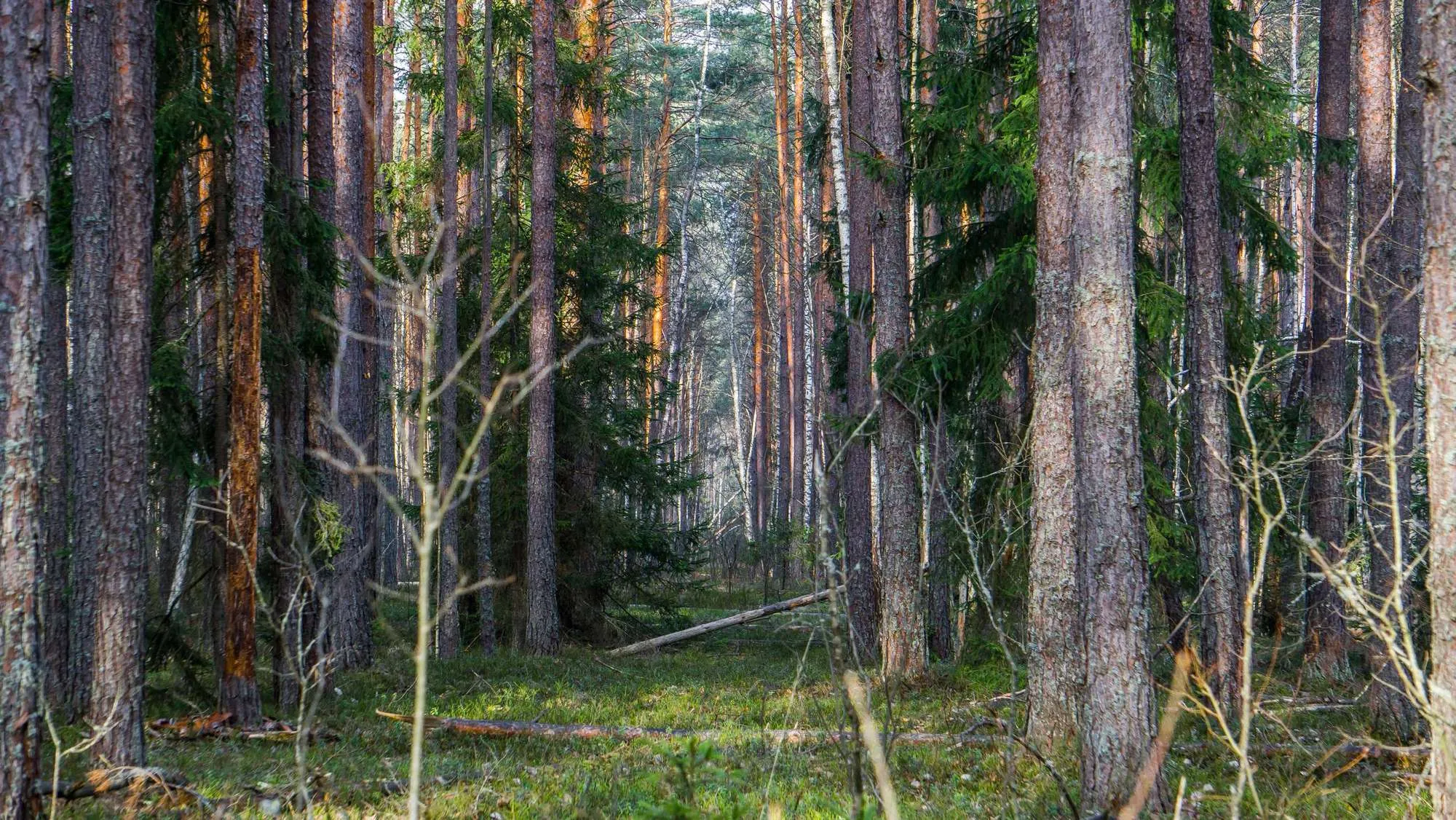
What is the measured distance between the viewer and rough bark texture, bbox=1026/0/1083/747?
816 centimetres

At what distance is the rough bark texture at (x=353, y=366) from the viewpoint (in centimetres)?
1320

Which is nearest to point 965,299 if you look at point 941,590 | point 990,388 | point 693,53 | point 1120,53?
point 990,388

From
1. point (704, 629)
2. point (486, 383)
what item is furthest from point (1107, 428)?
point (704, 629)

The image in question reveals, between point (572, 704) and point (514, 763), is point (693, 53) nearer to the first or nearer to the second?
point (572, 704)

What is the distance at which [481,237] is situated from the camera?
17.8m

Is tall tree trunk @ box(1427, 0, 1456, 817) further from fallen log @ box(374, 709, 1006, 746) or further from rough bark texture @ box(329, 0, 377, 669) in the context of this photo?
rough bark texture @ box(329, 0, 377, 669)

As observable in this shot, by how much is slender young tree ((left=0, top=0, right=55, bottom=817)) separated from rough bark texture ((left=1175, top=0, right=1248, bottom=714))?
348 inches

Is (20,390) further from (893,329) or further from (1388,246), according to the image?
(1388,246)

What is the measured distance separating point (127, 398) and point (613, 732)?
472cm

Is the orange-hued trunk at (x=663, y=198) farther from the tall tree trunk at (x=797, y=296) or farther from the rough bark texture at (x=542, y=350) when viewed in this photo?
the rough bark texture at (x=542, y=350)

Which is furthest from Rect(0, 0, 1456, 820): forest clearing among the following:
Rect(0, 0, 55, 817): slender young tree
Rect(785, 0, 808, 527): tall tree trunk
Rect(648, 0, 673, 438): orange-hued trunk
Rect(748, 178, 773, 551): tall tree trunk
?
Rect(748, 178, 773, 551): tall tree trunk

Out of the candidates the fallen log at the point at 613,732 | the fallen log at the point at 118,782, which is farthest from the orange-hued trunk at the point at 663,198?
the fallen log at the point at 118,782

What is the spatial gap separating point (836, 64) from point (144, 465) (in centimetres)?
1222

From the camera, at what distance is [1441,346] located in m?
4.66
